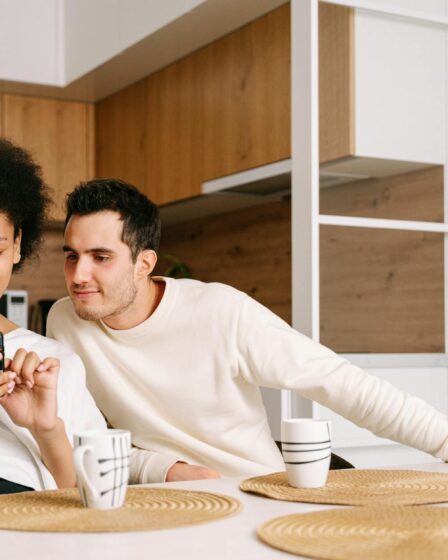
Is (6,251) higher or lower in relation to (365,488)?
higher

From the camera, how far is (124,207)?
5.99ft

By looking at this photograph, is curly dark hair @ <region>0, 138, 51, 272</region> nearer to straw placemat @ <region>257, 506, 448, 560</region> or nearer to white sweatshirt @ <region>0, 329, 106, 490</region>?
white sweatshirt @ <region>0, 329, 106, 490</region>

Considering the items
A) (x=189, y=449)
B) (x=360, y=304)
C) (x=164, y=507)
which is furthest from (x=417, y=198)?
(x=164, y=507)

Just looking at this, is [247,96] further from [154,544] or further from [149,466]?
[154,544]

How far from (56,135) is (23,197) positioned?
2561mm

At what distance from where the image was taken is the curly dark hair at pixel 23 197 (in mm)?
1678

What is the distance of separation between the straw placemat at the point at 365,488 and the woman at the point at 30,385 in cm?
33

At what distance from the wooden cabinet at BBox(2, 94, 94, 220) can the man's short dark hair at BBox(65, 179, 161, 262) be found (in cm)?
227

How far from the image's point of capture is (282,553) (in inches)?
31.8

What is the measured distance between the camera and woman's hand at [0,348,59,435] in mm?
1258

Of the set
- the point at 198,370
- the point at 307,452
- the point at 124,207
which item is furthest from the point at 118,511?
the point at 124,207

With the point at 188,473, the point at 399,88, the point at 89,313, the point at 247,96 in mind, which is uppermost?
the point at 247,96

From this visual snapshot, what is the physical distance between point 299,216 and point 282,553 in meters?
1.58

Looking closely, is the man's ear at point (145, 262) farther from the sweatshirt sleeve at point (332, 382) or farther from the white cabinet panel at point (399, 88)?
the white cabinet panel at point (399, 88)
